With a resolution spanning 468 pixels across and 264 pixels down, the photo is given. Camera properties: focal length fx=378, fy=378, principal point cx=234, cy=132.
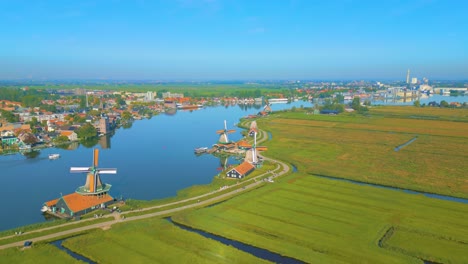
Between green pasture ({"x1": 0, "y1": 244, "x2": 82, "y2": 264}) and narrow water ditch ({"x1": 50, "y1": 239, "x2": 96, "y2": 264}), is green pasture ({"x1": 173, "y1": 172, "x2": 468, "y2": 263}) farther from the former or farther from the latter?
green pasture ({"x1": 0, "y1": 244, "x2": 82, "y2": 264})

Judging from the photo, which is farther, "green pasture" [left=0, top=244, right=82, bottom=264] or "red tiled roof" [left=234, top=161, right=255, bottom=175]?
"red tiled roof" [left=234, top=161, right=255, bottom=175]

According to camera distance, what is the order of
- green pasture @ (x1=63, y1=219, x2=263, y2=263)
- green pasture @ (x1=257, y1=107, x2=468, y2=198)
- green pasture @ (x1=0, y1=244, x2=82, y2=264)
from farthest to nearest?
1. green pasture @ (x1=257, y1=107, x2=468, y2=198)
2. green pasture @ (x1=63, y1=219, x2=263, y2=263)
3. green pasture @ (x1=0, y1=244, x2=82, y2=264)

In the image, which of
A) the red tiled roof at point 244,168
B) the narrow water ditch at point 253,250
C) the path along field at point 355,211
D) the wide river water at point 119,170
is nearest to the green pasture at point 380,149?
the path along field at point 355,211

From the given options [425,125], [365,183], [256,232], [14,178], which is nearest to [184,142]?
[14,178]

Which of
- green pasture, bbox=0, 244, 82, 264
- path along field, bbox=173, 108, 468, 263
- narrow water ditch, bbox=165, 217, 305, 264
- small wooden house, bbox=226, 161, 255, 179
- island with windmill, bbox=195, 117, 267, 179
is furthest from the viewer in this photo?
island with windmill, bbox=195, 117, 267, 179

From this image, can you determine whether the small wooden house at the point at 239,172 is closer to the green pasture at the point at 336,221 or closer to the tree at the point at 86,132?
the green pasture at the point at 336,221

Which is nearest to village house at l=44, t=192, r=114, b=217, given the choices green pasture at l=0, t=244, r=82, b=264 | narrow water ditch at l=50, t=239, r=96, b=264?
narrow water ditch at l=50, t=239, r=96, b=264
